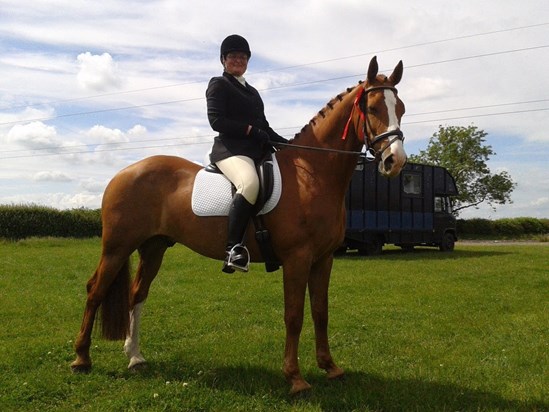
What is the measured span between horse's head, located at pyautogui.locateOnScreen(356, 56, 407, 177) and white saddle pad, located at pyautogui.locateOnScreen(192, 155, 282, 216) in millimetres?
947

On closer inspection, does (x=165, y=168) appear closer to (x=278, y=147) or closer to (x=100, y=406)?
(x=278, y=147)

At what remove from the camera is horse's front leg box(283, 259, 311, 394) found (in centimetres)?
453

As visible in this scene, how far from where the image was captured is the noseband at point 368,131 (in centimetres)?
413

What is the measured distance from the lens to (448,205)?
925 inches

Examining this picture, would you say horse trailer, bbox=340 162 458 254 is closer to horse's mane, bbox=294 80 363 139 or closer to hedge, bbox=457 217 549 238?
horse's mane, bbox=294 80 363 139

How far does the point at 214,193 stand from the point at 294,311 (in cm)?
141

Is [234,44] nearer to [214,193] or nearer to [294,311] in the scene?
[214,193]

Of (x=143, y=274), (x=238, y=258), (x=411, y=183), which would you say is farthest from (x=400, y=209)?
(x=238, y=258)

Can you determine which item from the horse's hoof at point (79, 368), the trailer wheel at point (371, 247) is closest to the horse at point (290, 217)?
the horse's hoof at point (79, 368)

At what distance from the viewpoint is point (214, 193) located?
4883 millimetres

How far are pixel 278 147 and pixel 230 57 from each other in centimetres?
103

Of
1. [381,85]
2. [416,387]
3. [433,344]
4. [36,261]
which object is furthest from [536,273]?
[36,261]

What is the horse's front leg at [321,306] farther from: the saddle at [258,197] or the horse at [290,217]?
the saddle at [258,197]

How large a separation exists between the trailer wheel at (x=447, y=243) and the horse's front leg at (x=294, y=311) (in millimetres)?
19803
